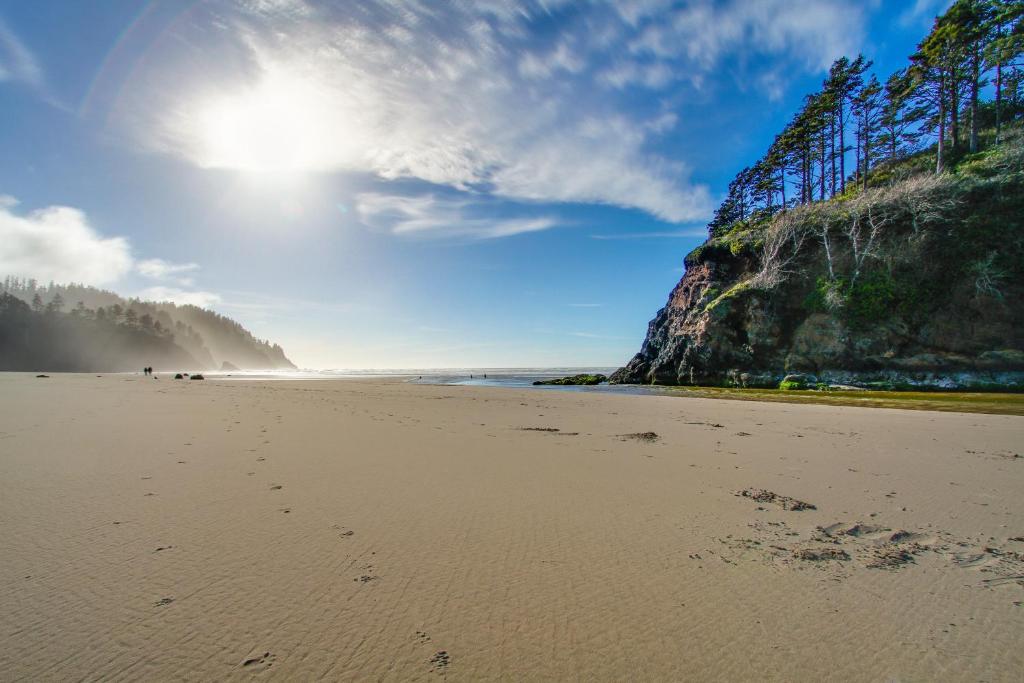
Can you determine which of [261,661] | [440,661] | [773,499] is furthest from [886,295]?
[261,661]

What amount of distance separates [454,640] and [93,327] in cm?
13034

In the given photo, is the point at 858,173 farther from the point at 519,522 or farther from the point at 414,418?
the point at 519,522

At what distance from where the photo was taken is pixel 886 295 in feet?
78.3

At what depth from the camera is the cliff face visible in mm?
21383

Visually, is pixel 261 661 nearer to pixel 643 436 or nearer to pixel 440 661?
pixel 440 661

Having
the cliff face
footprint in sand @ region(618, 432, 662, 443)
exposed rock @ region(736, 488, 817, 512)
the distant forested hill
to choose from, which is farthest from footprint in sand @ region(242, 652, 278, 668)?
the distant forested hill

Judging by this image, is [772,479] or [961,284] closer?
[772,479]

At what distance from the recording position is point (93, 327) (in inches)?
3563

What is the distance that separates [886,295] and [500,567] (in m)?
31.4

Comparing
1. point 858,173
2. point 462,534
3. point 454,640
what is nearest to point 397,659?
point 454,640

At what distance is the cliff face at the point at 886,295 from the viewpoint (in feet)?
70.2

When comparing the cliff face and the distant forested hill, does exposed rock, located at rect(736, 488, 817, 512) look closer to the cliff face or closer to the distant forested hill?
the cliff face

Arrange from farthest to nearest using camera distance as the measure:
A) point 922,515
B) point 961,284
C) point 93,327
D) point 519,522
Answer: point 93,327, point 961,284, point 922,515, point 519,522

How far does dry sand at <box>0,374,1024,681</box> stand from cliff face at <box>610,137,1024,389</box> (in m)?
22.4
